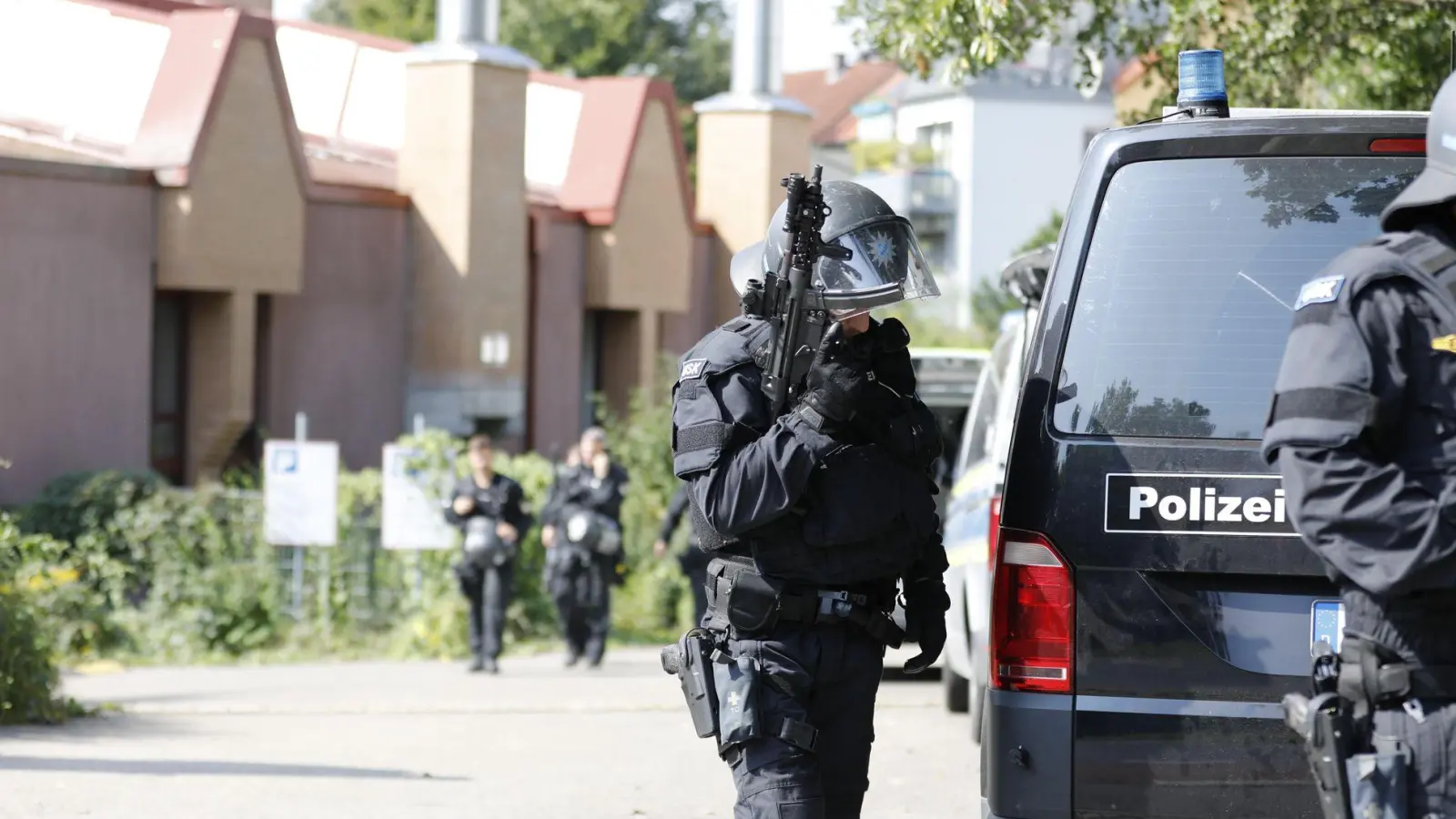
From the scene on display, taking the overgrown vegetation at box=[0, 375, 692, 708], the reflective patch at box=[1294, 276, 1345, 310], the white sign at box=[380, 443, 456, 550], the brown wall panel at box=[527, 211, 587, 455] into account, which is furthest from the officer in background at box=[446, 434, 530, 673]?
the brown wall panel at box=[527, 211, 587, 455]

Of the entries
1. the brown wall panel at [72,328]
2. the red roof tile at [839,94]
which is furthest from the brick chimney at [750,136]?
the red roof tile at [839,94]

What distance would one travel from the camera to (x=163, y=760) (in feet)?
29.6

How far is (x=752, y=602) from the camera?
170 inches

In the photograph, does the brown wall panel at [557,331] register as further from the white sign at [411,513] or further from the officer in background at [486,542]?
the officer in background at [486,542]

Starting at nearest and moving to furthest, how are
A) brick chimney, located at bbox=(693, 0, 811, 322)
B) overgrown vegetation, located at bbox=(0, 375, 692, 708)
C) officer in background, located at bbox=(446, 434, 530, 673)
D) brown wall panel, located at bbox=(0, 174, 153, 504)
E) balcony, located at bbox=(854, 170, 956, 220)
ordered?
officer in background, located at bbox=(446, 434, 530, 673) < overgrown vegetation, located at bbox=(0, 375, 692, 708) < brown wall panel, located at bbox=(0, 174, 153, 504) < brick chimney, located at bbox=(693, 0, 811, 322) < balcony, located at bbox=(854, 170, 956, 220)

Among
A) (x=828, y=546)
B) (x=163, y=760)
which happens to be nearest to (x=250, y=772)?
(x=163, y=760)

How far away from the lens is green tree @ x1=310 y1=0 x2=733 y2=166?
171 ft

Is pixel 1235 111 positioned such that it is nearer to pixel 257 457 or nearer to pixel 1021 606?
pixel 1021 606

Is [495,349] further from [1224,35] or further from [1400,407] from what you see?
[1400,407]

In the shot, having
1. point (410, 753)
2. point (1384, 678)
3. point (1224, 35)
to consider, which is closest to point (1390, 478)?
point (1384, 678)

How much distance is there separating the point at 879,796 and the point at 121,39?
17.2 m

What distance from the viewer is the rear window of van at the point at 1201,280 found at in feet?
13.8

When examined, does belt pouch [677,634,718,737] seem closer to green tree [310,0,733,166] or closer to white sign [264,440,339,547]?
white sign [264,440,339,547]

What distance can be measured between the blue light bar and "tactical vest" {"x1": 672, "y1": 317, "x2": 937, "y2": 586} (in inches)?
45.6
